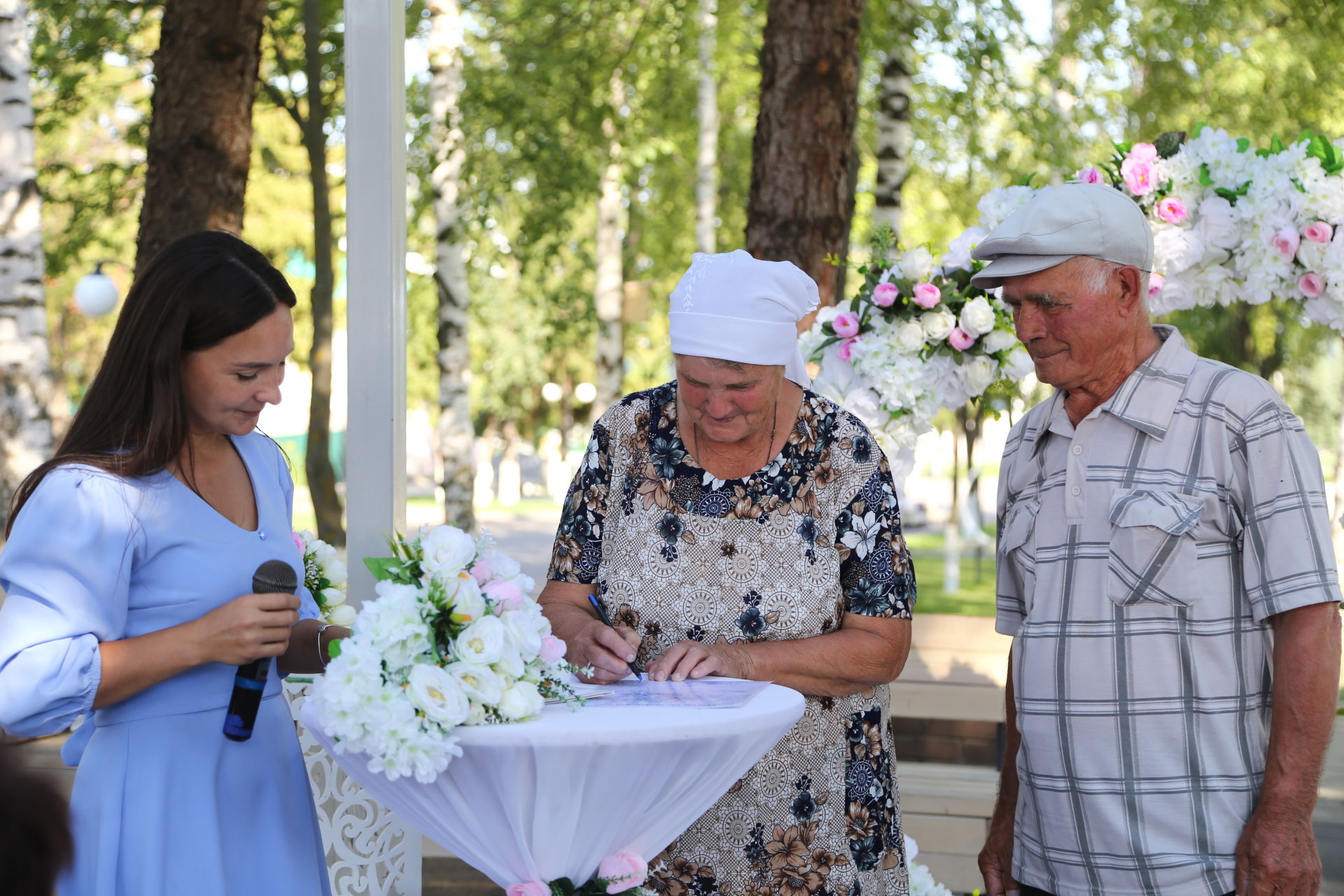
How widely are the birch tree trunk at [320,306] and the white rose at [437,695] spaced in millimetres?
7254

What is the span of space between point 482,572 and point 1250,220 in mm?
3113

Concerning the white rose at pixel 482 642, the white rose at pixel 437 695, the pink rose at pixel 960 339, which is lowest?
the white rose at pixel 437 695

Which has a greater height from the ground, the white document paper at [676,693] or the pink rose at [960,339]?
the pink rose at [960,339]

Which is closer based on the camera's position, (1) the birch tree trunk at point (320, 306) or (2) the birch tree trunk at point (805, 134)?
(2) the birch tree trunk at point (805, 134)

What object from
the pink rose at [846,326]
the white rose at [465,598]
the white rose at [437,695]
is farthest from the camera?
the pink rose at [846,326]

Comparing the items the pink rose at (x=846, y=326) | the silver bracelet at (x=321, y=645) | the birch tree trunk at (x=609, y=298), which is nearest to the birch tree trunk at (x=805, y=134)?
the pink rose at (x=846, y=326)

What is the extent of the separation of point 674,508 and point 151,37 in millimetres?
13720

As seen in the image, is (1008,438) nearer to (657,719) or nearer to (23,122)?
(657,719)

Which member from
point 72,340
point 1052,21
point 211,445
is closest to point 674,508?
point 211,445

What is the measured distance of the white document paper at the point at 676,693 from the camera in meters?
2.09

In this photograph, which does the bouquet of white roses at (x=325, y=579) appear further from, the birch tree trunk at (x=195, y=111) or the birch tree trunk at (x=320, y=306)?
the birch tree trunk at (x=320, y=306)

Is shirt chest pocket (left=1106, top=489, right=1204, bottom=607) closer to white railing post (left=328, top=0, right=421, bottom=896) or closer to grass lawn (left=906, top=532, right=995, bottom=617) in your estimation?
white railing post (left=328, top=0, right=421, bottom=896)

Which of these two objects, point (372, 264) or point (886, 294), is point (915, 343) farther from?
point (372, 264)

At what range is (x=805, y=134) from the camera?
18.6 feet
